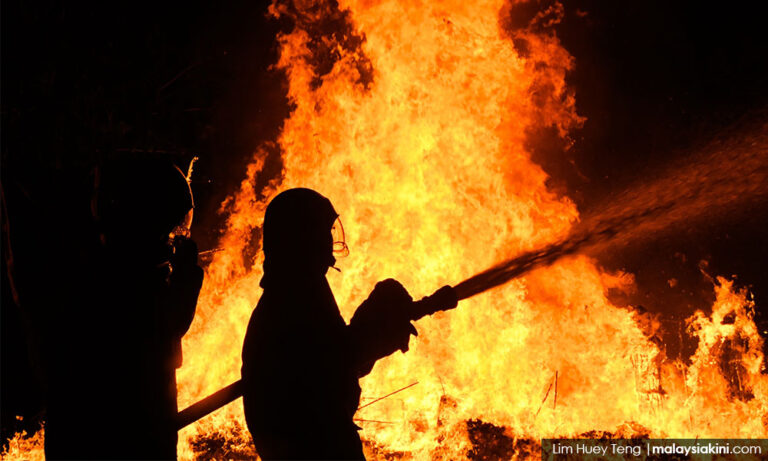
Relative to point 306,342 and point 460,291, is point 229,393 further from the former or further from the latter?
point 460,291

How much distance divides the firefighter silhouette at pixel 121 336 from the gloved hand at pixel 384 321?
968 millimetres

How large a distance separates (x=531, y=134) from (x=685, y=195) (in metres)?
1.88

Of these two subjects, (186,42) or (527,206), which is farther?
(186,42)

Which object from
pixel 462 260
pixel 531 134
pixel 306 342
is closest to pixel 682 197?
pixel 531 134

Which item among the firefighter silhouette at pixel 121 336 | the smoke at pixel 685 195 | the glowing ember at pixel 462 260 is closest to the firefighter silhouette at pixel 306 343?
the firefighter silhouette at pixel 121 336

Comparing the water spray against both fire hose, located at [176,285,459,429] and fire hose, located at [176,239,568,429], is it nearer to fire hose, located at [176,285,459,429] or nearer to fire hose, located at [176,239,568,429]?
fire hose, located at [176,239,568,429]

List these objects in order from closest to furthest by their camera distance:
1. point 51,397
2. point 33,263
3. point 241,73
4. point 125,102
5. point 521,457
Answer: point 51,397, point 521,457, point 33,263, point 125,102, point 241,73

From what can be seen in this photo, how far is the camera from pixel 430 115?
577 centimetres

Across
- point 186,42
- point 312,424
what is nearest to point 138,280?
point 312,424

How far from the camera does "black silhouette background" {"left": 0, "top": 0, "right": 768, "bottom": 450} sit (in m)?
5.61

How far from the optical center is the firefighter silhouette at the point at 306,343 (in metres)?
2.09

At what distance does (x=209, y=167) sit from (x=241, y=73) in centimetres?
147

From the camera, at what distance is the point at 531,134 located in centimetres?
598

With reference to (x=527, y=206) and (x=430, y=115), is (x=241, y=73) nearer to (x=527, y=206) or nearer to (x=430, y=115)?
(x=430, y=115)
